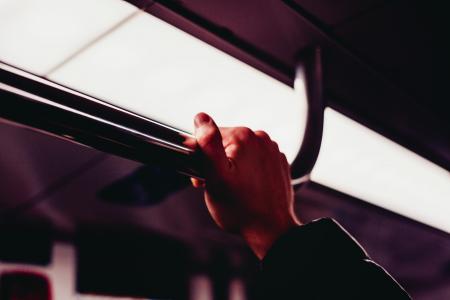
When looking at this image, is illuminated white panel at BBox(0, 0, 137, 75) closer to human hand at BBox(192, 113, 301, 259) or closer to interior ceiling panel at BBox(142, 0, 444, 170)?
interior ceiling panel at BBox(142, 0, 444, 170)

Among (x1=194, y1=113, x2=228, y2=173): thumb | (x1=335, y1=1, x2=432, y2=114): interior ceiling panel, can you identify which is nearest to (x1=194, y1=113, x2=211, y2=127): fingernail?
(x1=194, y1=113, x2=228, y2=173): thumb

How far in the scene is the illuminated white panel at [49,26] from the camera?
94 cm

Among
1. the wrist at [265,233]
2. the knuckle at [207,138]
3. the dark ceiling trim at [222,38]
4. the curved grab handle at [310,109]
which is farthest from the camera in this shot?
the dark ceiling trim at [222,38]

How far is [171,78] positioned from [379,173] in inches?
35.5

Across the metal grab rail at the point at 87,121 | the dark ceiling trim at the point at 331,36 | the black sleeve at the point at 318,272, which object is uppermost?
the dark ceiling trim at the point at 331,36

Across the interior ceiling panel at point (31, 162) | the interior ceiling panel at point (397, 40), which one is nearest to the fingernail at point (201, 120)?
the interior ceiling panel at point (397, 40)

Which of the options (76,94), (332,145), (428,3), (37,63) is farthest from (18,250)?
(76,94)

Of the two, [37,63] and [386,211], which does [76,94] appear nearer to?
[37,63]

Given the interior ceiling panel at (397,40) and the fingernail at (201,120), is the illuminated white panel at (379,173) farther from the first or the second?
the fingernail at (201,120)

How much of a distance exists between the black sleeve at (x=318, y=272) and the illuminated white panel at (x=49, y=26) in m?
0.59

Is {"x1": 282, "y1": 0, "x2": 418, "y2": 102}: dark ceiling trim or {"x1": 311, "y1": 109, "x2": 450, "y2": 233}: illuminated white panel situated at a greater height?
{"x1": 282, "y1": 0, "x2": 418, "y2": 102}: dark ceiling trim

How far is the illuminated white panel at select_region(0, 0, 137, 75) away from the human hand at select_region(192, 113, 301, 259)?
0.52 metres

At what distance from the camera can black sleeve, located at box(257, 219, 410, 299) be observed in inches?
20.1

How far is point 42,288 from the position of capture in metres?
2.19
